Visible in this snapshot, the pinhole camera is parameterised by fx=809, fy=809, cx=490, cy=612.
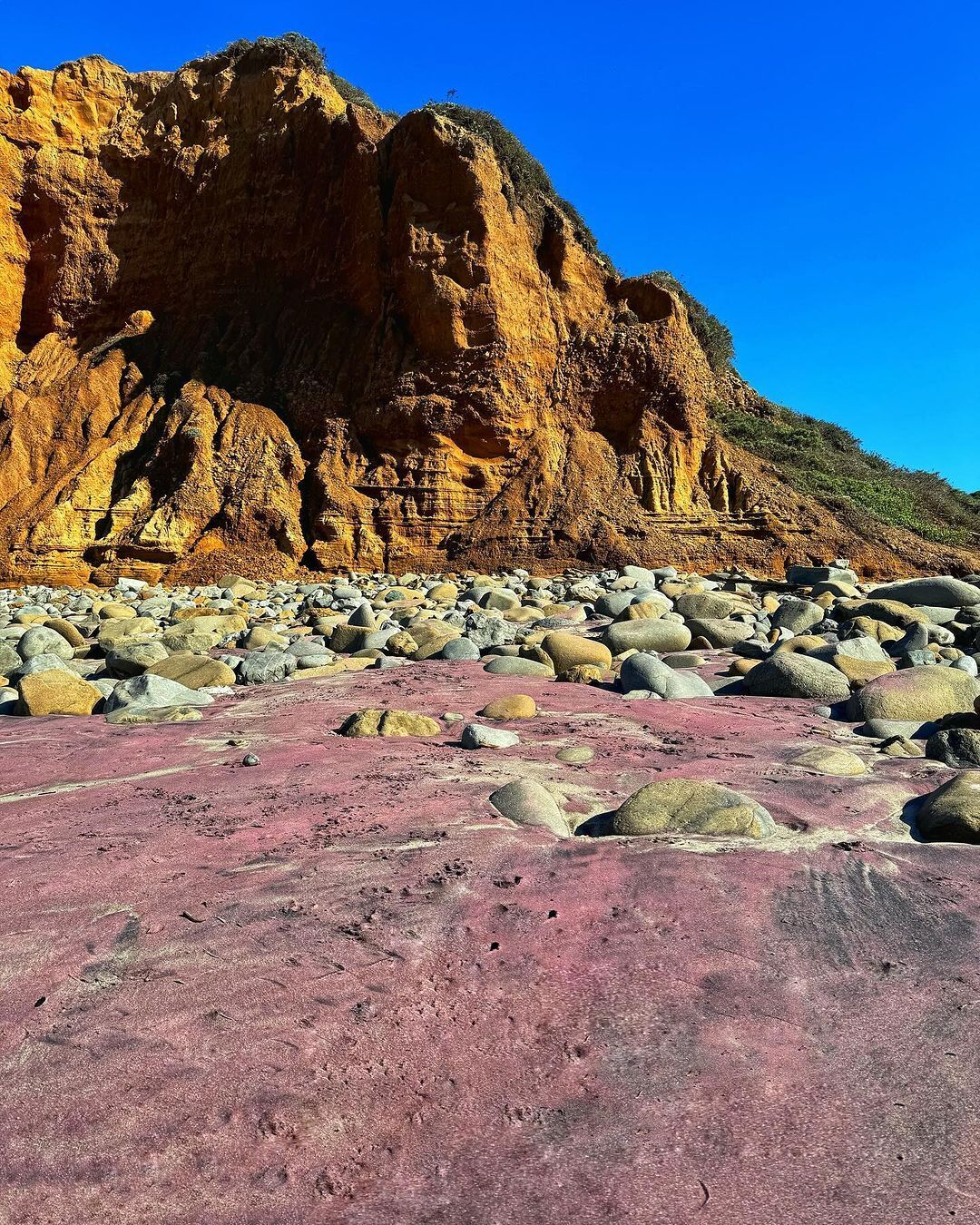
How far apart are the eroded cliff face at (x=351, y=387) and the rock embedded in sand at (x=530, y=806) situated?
1300 cm

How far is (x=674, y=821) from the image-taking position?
2557 mm

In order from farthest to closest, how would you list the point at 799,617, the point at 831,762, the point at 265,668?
1. the point at 799,617
2. the point at 265,668
3. the point at 831,762

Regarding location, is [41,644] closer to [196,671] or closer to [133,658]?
[133,658]

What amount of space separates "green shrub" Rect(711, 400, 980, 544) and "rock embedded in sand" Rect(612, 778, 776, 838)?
615 inches

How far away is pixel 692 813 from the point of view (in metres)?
2.57

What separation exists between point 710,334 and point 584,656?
19389 mm

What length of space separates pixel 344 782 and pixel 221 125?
2256 cm

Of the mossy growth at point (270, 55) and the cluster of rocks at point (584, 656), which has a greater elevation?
the mossy growth at point (270, 55)

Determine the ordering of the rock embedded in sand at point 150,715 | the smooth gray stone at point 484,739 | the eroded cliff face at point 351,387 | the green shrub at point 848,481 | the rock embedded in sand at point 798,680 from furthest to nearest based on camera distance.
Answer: the green shrub at point 848,481
the eroded cliff face at point 351,387
the rock embedded in sand at point 798,680
the rock embedded in sand at point 150,715
the smooth gray stone at point 484,739

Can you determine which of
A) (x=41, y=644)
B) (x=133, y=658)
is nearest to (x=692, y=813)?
(x=133, y=658)

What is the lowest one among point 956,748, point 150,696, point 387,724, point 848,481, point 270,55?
point 150,696

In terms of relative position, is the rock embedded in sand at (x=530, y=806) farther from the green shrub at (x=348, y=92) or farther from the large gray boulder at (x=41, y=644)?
the green shrub at (x=348, y=92)

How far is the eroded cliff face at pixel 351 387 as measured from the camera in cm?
1633

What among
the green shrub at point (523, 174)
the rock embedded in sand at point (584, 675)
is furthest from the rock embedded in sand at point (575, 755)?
the green shrub at point (523, 174)
